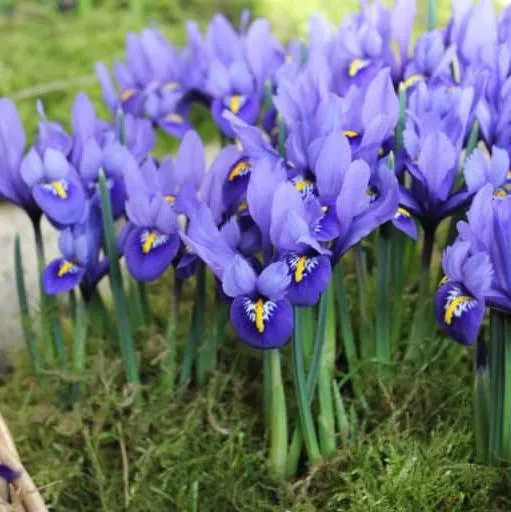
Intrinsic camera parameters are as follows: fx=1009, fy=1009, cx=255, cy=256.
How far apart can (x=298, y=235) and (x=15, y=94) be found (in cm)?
177

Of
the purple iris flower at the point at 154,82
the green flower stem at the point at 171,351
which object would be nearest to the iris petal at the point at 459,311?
the green flower stem at the point at 171,351

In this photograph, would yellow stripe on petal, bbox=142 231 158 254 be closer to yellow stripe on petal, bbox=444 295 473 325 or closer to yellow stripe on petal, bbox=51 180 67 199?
yellow stripe on petal, bbox=51 180 67 199

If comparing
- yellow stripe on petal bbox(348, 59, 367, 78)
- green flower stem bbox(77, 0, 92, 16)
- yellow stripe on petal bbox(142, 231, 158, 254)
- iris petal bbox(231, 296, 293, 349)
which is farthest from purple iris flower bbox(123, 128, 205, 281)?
green flower stem bbox(77, 0, 92, 16)

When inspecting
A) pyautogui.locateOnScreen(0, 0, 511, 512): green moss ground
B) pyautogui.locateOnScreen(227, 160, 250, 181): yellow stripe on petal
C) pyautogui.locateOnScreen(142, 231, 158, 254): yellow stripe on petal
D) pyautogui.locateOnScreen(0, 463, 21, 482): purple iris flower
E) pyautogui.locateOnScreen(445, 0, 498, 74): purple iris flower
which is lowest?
pyautogui.locateOnScreen(0, 0, 511, 512): green moss ground

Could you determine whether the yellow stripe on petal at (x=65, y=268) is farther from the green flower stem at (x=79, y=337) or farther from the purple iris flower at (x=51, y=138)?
the purple iris flower at (x=51, y=138)

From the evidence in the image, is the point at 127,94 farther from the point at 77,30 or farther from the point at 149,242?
the point at 77,30

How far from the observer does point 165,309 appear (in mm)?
1940

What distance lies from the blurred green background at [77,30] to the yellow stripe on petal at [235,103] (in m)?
1.02

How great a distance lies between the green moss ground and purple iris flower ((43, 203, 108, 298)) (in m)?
0.17

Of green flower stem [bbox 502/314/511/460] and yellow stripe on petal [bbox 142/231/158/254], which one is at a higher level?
yellow stripe on petal [bbox 142/231/158/254]

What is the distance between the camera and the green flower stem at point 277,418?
4.82 feet

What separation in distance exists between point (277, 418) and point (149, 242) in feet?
1.07

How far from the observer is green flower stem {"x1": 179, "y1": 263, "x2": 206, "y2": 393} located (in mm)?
1589

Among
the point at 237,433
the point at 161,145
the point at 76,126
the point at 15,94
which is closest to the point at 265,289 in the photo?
the point at 237,433
